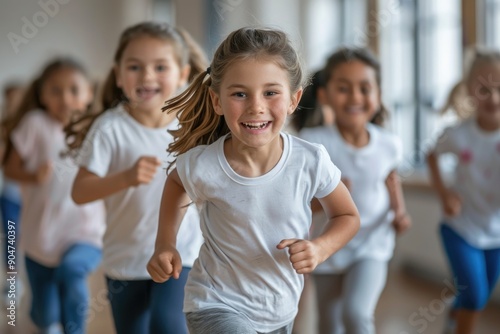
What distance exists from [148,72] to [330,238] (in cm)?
111

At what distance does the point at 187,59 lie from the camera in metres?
3.12

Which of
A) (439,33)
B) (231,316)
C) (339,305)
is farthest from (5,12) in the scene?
(231,316)

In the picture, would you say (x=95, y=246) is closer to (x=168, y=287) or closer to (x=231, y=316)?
(x=168, y=287)

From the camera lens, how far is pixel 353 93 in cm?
366

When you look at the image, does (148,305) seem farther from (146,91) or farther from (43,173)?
(43,173)

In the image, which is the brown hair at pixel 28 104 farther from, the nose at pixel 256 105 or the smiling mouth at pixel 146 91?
the nose at pixel 256 105

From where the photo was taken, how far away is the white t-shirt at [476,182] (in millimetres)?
3988

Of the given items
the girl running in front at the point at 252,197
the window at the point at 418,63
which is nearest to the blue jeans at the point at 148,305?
the girl running in front at the point at 252,197

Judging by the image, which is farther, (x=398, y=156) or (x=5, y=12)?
(x=5, y=12)

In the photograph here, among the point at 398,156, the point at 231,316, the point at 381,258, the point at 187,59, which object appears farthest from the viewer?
the point at 398,156

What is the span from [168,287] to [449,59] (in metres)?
5.43

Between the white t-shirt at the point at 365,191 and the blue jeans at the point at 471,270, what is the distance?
0.53 m

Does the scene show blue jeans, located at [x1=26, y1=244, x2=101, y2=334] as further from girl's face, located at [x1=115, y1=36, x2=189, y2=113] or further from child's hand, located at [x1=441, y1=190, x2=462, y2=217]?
child's hand, located at [x1=441, y1=190, x2=462, y2=217]

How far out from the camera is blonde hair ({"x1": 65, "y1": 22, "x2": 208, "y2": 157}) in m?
2.98
